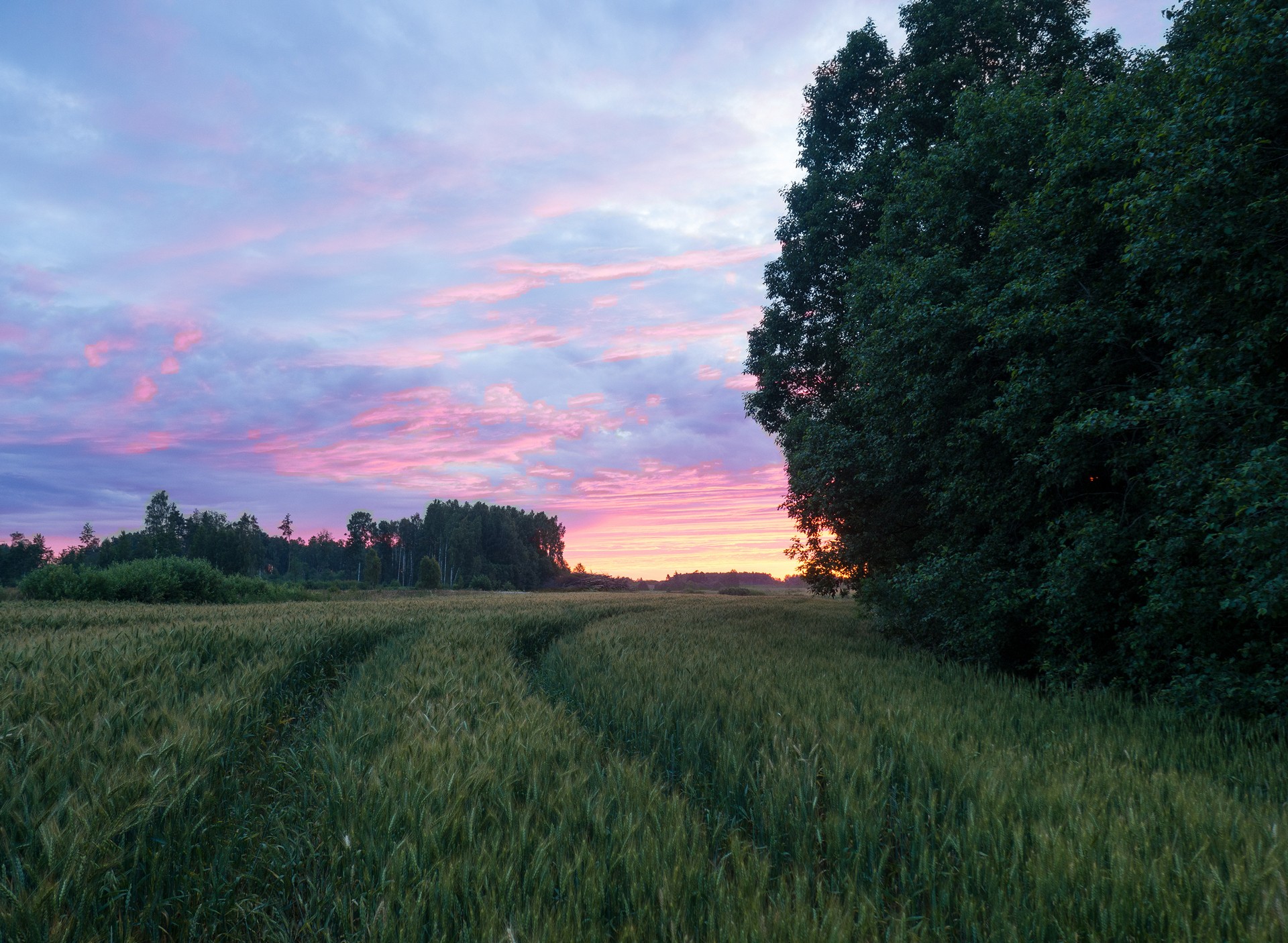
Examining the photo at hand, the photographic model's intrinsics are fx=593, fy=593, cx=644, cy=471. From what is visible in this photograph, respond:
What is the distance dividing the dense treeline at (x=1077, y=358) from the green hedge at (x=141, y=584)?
32601 mm

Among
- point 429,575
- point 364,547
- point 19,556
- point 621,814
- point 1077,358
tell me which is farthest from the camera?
point 364,547

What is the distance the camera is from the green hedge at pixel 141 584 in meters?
28.5

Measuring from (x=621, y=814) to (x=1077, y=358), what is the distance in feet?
31.6

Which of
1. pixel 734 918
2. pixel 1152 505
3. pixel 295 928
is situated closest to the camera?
pixel 734 918

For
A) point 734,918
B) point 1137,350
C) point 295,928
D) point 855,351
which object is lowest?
point 295,928

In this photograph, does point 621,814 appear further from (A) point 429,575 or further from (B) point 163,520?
(B) point 163,520

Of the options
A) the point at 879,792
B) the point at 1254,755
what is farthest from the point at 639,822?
the point at 1254,755

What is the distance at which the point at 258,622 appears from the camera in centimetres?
1279

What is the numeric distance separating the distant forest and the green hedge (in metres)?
55.3

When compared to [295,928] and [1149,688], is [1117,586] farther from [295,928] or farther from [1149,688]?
[295,928]

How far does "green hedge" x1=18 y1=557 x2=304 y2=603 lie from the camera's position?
28516mm

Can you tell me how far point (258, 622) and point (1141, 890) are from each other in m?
14.6

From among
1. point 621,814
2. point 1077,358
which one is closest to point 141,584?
point 621,814

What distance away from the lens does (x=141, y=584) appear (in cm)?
2978
